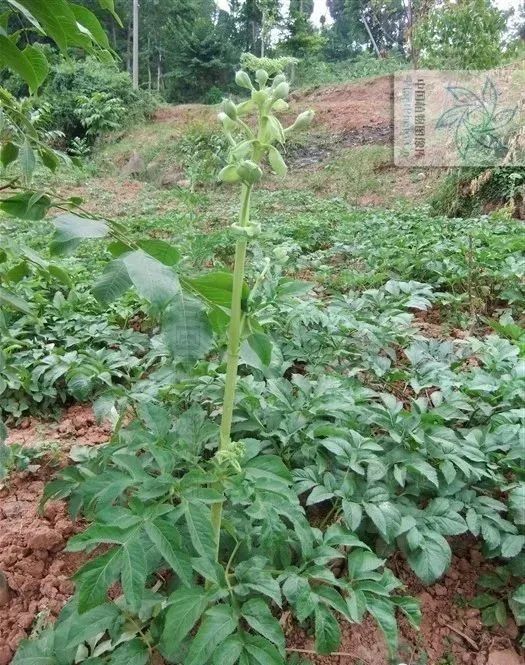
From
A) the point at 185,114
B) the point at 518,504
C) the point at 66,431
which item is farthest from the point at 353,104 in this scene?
the point at 518,504

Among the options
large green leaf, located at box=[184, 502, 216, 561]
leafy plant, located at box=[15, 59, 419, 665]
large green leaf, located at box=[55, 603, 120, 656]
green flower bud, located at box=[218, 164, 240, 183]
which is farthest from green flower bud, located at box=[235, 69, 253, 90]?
large green leaf, located at box=[55, 603, 120, 656]

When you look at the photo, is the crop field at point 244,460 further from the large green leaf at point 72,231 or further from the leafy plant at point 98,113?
the leafy plant at point 98,113

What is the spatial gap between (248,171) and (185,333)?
29cm

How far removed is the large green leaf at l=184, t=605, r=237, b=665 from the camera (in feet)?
3.17

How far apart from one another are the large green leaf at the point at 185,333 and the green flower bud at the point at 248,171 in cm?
24

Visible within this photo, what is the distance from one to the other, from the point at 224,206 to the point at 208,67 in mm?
17335

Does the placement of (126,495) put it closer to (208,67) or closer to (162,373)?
(162,373)

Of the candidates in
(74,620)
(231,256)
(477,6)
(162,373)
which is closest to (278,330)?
(162,373)

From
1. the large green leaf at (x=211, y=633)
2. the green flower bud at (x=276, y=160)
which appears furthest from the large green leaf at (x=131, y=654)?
the green flower bud at (x=276, y=160)

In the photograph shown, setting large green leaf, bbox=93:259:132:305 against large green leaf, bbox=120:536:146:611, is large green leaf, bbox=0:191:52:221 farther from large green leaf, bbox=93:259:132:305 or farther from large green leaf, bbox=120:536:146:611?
large green leaf, bbox=120:536:146:611

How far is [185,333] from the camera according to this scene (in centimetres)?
86

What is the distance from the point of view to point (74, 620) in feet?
3.51

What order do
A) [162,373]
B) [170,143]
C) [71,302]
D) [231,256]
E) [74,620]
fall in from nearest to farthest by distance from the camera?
[74,620] < [162,373] < [71,302] < [231,256] < [170,143]

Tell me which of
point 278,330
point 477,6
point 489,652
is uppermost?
point 477,6
